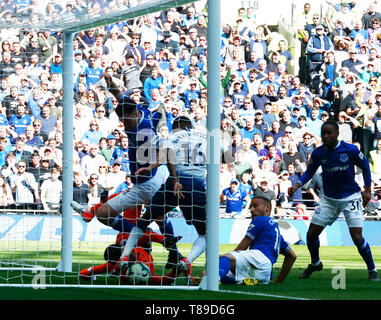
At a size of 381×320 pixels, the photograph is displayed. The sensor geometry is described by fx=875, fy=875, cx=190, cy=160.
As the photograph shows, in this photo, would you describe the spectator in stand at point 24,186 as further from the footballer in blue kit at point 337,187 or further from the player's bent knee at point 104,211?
the footballer in blue kit at point 337,187

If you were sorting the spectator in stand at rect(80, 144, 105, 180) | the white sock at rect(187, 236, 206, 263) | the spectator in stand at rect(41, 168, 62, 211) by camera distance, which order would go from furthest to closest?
the spectator in stand at rect(80, 144, 105, 180) < the spectator in stand at rect(41, 168, 62, 211) < the white sock at rect(187, 236, 206, 263)

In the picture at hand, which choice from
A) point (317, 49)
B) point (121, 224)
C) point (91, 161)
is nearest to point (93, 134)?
point (91, 161)

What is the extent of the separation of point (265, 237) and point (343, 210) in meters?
1.60

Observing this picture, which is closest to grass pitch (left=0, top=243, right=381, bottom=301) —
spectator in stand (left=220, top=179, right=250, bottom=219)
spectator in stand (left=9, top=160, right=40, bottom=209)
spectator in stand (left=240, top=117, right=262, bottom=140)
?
spectator in stand (left=9, top=160, right=40, bottom=209)

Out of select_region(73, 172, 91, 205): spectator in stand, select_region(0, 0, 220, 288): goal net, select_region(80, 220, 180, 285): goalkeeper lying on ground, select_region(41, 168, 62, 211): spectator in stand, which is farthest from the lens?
select_region(41, 168, 62, 211): spectator in stand

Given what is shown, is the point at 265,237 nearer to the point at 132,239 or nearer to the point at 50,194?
the point at 132,239

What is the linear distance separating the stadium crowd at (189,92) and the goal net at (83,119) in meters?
0.03

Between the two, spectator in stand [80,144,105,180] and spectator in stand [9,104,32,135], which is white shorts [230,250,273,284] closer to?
spectator in stand [80,144,105,180]

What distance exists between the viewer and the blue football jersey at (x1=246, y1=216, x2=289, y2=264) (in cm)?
930

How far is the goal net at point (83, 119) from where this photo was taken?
32.3 feet

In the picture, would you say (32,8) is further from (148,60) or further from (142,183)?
(148,60)

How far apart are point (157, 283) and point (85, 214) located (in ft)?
3.97

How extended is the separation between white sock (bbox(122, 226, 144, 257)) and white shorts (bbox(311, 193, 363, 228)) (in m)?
2.25
